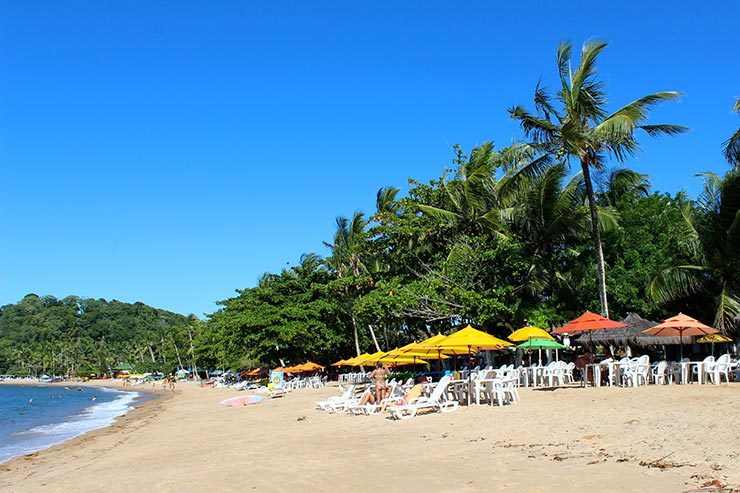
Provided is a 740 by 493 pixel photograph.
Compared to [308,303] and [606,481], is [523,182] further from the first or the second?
[308,303]

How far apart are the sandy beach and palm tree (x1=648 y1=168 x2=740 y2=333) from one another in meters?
7.58

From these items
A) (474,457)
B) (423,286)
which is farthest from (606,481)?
(423,286)

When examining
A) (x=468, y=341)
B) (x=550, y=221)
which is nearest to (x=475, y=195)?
(x=550, y=221)

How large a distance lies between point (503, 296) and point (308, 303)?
19107 mm

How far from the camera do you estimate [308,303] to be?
40.7m

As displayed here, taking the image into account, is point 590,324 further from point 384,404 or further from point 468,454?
point 468,454

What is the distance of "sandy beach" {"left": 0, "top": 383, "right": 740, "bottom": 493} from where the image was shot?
20.6 ft

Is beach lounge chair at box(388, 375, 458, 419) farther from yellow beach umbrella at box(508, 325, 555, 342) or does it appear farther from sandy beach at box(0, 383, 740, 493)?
yellow beach umbrella at box(508, 325, 555, 342)

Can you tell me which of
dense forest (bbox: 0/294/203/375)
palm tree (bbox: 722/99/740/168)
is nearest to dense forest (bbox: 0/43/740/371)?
palm tree (bbox: 722/99/740/168)

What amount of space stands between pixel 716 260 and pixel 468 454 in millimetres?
16227

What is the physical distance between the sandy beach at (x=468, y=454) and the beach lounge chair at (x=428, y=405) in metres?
0.37

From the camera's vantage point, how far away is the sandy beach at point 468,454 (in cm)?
628

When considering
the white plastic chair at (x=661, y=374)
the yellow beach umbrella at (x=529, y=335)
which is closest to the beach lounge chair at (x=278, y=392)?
the yellow beach umbrella at (x=529, y=335)

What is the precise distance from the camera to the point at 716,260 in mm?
20859
